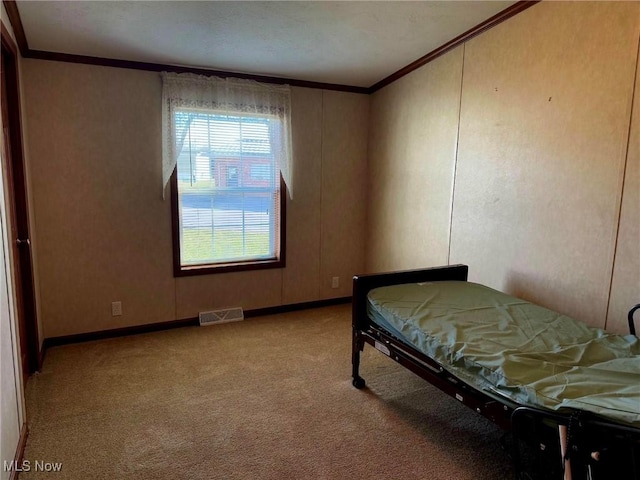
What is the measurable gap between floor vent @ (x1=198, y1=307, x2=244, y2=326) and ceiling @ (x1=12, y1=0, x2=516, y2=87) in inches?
89.3

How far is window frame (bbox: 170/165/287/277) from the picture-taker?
11.4ft

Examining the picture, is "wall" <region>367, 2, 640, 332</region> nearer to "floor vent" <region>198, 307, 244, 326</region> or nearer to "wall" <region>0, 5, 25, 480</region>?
"floor vent" <region>198, 307, 244, 326</region>

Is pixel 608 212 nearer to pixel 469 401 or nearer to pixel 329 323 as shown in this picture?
pixel 469 401

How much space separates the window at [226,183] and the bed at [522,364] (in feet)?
5.44

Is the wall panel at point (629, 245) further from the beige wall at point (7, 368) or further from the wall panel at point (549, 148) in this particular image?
the beige wall at point (7, 368)

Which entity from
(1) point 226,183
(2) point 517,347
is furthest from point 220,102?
(2) point 517,347

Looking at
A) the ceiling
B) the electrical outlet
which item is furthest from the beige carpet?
the ceiling

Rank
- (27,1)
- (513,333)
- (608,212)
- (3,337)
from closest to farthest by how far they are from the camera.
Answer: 1. (3,337)
2. (513,333)
3. (608,212)
4. (27,1)

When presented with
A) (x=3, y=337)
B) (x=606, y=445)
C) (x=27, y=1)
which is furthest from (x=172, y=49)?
(x=606, y=445)

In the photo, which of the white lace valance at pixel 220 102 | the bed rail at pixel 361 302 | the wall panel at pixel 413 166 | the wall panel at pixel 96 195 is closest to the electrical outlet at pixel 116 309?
the wall panel at pixel 96 195

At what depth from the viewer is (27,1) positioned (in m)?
2.21

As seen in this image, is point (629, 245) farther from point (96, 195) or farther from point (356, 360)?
point (96, 195)

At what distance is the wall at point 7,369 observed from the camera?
1608mm

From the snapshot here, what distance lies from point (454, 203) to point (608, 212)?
1137 millimetres
